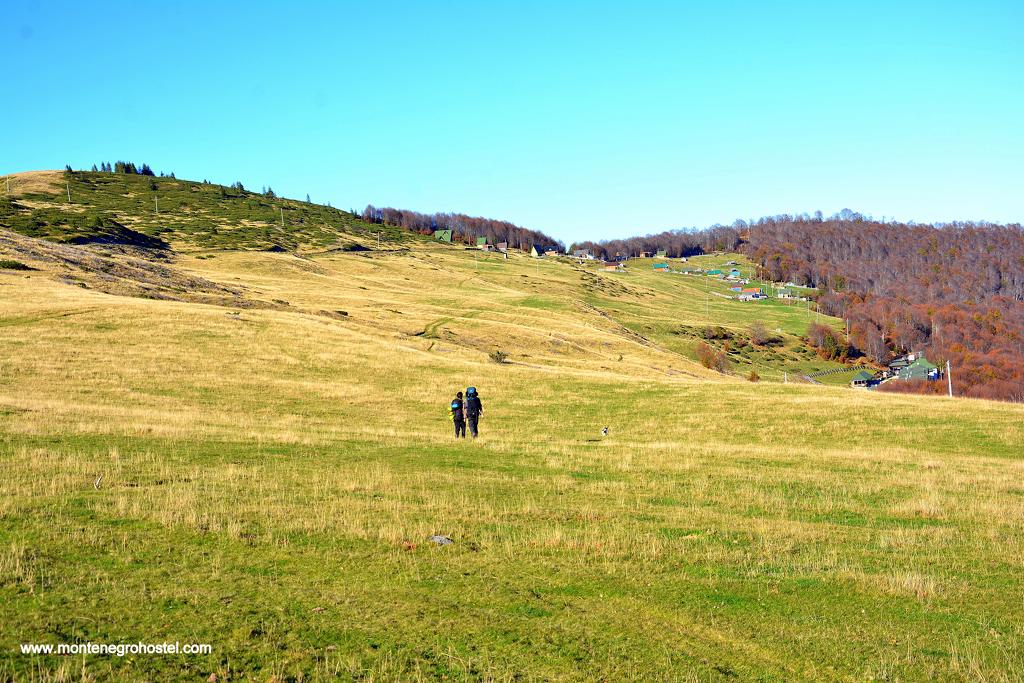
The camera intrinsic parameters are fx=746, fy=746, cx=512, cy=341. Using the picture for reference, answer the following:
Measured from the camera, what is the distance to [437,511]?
17.1 meters

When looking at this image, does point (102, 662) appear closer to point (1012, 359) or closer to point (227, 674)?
point (227, 674)

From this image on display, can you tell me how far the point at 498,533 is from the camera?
1534 cm

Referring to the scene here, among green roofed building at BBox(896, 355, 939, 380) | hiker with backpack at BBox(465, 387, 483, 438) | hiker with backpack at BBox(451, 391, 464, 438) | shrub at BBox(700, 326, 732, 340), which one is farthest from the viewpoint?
shrub at BBox(700, 326, 732, 340)

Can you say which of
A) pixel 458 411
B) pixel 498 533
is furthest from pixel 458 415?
pixel 498 533

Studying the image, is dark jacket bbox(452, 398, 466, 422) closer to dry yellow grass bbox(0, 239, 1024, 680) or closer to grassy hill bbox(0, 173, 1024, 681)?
grassy hill bbox(0, 173, 1024, 681)

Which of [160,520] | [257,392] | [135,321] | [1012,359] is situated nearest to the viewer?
[160,520]

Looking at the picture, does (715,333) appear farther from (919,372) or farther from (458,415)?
(458,415)

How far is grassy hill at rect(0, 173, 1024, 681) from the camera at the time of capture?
9.73 meters

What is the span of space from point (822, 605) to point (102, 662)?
33.8 ft

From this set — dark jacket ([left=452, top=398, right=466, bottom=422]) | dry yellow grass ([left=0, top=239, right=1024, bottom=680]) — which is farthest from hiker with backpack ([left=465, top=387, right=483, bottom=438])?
dry yellow grass ([left=0, top=239, right=1024, bottom=680])

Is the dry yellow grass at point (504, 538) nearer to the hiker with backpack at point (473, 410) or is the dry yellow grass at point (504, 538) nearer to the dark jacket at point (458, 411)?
the hiker with backpack at point (473, 410)

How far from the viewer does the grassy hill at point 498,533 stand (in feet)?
31.9

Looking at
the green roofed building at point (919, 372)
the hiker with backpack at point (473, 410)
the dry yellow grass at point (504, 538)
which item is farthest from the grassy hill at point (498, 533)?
the green roofed building at point (919, 372)

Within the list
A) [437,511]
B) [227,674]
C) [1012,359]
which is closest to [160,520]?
[437,511]
